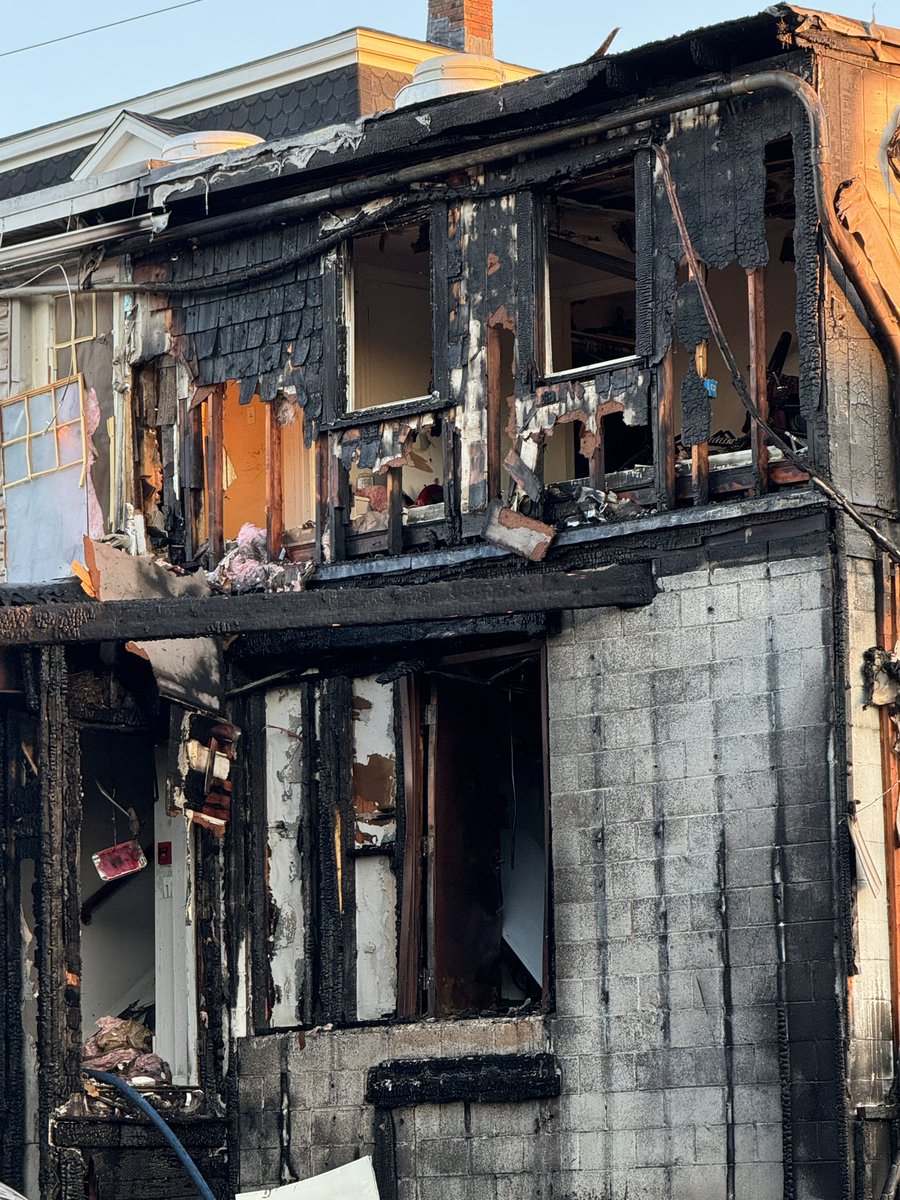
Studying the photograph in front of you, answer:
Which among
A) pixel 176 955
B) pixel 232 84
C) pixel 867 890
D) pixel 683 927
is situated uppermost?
pixel 232 84

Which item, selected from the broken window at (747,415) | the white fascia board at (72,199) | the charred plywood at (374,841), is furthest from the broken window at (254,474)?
→ the broken window at (747,415)

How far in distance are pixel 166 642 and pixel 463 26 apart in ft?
28.7

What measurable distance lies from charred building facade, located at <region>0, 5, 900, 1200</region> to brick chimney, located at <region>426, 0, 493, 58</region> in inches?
164

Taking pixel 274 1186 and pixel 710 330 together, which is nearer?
pixel 710 330

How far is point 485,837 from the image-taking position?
57.7ft

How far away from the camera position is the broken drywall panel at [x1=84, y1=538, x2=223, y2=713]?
18000mm

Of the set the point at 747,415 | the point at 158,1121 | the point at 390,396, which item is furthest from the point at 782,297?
the point at 158,1121

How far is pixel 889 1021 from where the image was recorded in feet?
49.0

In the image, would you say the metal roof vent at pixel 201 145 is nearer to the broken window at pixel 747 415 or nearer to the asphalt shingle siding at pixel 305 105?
the asphalt shingle siding at pixel 305 105

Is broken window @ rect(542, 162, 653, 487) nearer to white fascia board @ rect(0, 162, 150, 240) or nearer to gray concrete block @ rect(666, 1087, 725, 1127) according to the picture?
white fascia board @ rect(0, 162, 150, 240)

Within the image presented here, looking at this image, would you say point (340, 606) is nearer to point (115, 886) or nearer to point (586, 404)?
point (586, 404)

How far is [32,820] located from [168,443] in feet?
10.6

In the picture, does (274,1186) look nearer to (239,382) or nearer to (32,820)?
(32,820)

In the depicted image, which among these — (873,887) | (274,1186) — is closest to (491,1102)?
(274,1186)
